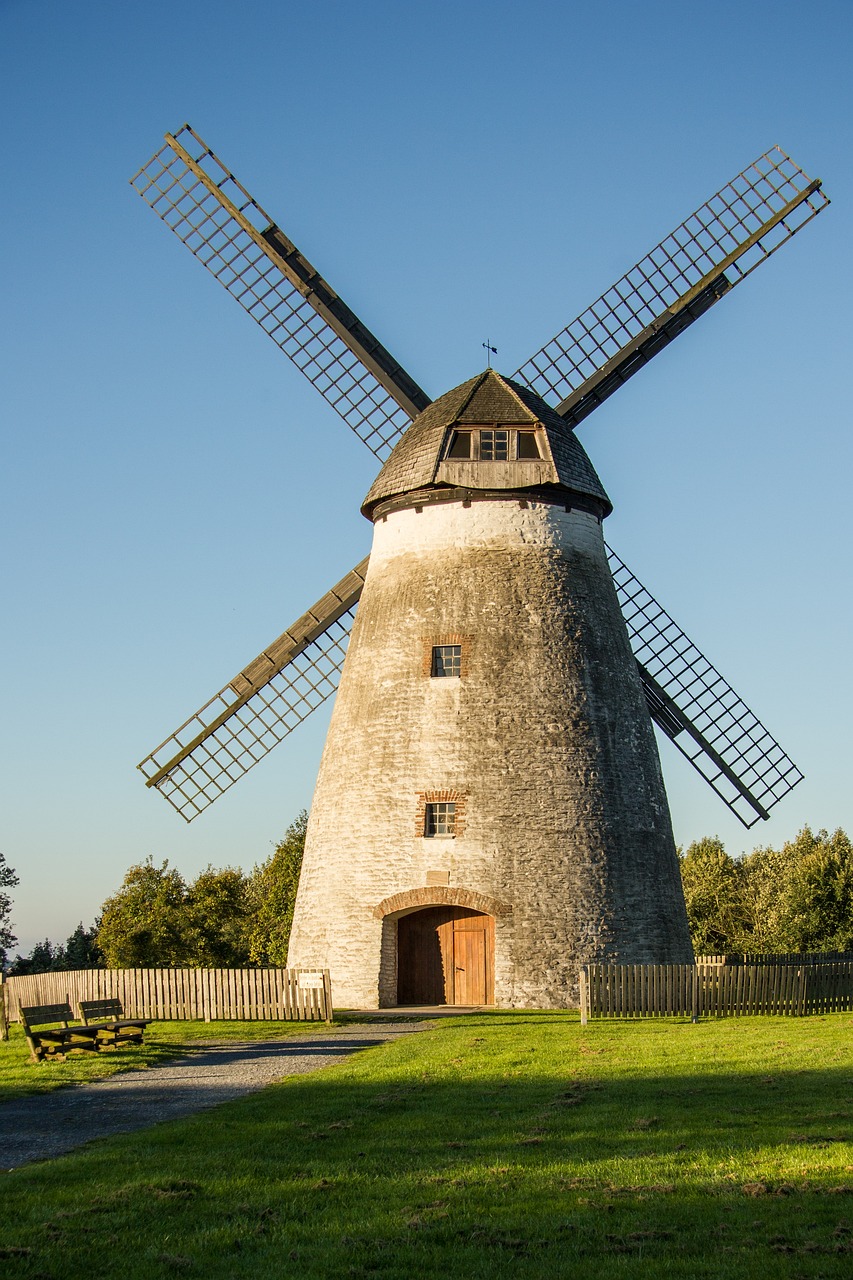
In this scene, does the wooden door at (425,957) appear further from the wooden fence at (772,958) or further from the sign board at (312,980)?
the wooden fence at (772,958)

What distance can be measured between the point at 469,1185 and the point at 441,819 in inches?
664

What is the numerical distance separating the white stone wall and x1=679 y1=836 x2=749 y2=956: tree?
36382 mm

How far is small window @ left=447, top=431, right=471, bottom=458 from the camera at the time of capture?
29.1 meters

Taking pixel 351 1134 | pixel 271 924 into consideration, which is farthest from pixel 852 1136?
pixel 271 924

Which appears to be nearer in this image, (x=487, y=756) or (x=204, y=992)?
(x=204, y=992)

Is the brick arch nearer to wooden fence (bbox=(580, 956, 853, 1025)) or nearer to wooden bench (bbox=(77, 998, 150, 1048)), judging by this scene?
wooden fence (bbox=(580, 956, 853, 1025))

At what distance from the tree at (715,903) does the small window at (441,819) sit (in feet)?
126

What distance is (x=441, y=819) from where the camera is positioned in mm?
26984

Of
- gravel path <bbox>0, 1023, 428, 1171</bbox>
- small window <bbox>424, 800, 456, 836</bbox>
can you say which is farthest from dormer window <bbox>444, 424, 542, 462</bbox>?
gravel path <bbox>0, 1023, 428, 1171</bbox>

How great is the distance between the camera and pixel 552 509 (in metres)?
28.9

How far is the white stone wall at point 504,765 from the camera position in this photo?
26344mm

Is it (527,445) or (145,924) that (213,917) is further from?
(527,445)

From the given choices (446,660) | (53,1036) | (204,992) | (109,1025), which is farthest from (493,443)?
(53,1036)

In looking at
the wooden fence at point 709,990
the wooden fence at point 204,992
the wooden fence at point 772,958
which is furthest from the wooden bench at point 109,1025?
the wooden fence at point 772,958
